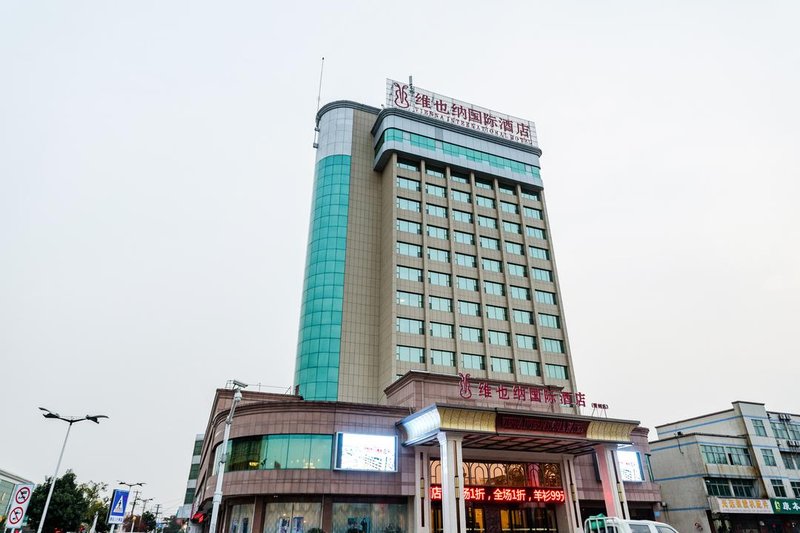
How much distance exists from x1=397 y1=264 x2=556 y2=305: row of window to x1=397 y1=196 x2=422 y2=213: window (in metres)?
8.55

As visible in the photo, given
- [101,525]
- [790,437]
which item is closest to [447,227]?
[790,437]

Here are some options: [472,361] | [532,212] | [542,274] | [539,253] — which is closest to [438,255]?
[472,361]

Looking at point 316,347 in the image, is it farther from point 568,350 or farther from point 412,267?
point 568,350

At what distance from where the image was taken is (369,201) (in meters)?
67.2

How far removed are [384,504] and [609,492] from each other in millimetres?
15030

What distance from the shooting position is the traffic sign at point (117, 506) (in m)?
24.2

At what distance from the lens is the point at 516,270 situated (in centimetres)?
6706

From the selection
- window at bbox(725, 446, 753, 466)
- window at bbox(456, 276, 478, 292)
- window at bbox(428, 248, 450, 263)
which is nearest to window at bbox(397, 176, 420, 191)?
window at bbox(428, 248, 450, 263)

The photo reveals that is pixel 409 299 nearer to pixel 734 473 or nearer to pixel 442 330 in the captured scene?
pixel 442 330

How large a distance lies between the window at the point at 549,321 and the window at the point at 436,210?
18337mm

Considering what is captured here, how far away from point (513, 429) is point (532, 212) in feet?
153

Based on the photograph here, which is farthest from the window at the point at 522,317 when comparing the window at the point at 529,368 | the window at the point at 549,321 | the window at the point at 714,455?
the window at the point at 714,455

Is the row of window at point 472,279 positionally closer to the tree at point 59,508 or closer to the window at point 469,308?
the window at point 469,308

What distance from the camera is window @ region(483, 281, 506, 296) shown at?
2514 inches
